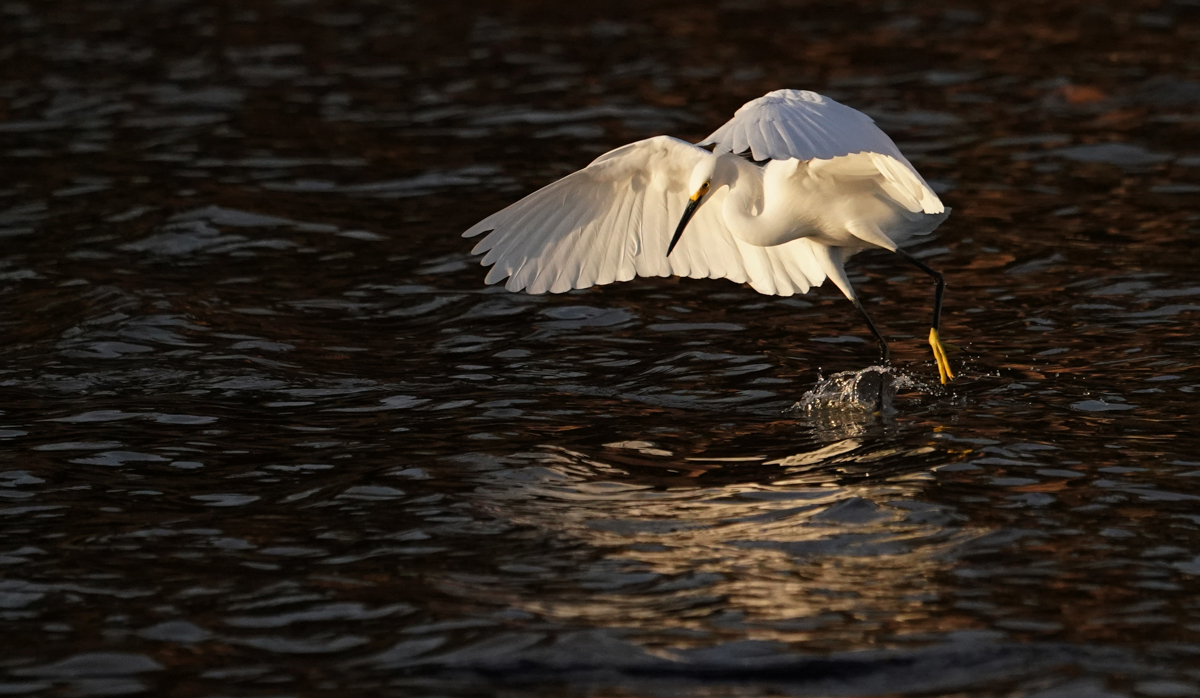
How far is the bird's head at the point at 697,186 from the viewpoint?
686cm

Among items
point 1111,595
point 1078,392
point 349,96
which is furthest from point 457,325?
point 349,96

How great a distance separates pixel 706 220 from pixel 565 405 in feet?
3.90

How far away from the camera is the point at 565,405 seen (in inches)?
287

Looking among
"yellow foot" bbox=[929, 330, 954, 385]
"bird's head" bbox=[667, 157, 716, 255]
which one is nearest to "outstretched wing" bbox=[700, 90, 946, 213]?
"bird's head" bbox=[667, 157, 716, 255]

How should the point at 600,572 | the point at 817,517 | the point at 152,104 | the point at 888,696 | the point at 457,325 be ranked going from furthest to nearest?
1. the point at 152,104
2. the point at 457,325
3. the point at 817,517
4. the point at 600,572
5. the point at 888,696

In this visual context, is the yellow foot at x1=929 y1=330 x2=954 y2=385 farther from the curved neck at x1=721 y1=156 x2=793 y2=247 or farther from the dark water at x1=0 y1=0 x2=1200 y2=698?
the curved neck at x1=721 y1=156 x2=793 y2=247

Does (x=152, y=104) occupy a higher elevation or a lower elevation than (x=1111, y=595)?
higher

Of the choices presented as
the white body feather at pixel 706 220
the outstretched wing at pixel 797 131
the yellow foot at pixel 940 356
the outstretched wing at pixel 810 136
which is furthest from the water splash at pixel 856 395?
the outstretched wing at pixel 797 131

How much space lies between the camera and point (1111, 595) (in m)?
4.85

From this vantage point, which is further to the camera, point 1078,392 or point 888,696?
point 1078,392

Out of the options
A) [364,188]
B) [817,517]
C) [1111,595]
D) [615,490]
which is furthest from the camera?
[364,188]

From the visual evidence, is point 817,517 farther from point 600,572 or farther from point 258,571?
point 258,571

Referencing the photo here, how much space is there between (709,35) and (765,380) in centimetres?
885

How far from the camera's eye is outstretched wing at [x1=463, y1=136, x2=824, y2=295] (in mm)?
7156
